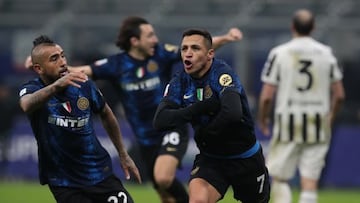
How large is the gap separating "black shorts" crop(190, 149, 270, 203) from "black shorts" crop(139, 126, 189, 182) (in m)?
2.64

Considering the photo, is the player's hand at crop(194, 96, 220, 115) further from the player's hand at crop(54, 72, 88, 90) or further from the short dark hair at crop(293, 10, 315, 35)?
the short dark hair at crop(293, 10, 315, 35)

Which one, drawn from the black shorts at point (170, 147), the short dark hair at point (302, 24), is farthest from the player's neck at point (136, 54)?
the short dark hair at point (302, 24)

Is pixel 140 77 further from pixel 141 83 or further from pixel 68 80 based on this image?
pixel 68 80

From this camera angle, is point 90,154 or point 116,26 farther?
point 116,26

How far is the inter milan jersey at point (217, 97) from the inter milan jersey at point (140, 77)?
2999mm

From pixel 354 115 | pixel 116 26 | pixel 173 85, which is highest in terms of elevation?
pixel 173 85

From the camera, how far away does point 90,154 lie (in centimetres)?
868

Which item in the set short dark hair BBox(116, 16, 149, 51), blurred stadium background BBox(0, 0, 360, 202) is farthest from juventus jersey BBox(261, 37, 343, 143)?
blurred stadium background BBox(0, 0, 360, 202)

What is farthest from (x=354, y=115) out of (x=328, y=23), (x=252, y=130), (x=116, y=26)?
(x=252, y=130)

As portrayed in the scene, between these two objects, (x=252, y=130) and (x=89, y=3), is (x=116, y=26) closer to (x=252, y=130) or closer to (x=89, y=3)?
(x=89, y=3)

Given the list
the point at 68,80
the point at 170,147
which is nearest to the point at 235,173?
the point at 68,80

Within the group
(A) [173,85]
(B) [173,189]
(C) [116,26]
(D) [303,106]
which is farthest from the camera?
(C) [116,26]

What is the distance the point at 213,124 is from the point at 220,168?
55 centimetres

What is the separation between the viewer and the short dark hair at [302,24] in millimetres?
12391
